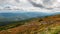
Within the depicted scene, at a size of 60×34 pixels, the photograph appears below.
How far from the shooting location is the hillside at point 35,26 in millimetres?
2570

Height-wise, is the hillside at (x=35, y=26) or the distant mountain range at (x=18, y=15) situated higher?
the distant mountain range at (x=18, y=15)

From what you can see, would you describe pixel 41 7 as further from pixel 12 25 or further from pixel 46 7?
pixel 12 25

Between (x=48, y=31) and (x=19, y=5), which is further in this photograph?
Result: (x=19, y=5)

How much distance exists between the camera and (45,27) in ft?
8.71

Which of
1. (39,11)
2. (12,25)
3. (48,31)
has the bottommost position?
(48,31)

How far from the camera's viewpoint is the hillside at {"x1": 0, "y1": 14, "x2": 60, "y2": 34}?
2570 millimetres

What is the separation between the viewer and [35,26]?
2.67 m

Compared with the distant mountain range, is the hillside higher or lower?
lower

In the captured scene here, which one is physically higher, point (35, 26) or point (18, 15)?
point (18, 15)

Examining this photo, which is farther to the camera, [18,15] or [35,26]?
[18,15]

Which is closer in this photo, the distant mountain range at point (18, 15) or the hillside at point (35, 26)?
the hillside at point (35, 26)

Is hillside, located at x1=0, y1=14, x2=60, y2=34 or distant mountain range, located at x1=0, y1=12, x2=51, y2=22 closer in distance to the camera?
hillside, located at x1=0, y1=14, x2=60, y2=34

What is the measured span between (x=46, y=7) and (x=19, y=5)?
581mm

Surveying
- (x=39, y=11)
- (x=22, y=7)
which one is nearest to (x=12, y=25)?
(x=22, y=7)
